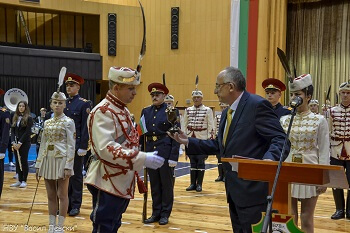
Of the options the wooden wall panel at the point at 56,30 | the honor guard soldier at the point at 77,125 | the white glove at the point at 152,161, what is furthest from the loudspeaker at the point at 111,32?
the white glove at the point at 152,161

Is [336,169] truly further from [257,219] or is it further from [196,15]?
[196,15]

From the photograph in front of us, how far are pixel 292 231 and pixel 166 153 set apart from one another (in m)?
3.36

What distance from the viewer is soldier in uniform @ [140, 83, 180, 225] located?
19.0ft

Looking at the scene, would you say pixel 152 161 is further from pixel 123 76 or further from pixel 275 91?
pixel 275 91

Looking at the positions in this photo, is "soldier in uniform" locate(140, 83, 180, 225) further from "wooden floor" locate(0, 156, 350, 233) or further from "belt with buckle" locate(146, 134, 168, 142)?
"wooden floor" locate(0, 156, 350, 233)

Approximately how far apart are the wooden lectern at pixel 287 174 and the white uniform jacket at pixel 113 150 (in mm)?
712

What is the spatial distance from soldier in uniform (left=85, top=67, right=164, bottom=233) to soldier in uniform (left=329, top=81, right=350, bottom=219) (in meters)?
3.91

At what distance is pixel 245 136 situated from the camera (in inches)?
121

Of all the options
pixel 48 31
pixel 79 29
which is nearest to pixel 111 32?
pixel 79 29

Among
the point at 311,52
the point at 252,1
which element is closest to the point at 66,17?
the point at 252,1

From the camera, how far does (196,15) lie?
1786cm

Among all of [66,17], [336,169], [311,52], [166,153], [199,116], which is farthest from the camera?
[66,17]

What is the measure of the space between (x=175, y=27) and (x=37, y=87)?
6.30m

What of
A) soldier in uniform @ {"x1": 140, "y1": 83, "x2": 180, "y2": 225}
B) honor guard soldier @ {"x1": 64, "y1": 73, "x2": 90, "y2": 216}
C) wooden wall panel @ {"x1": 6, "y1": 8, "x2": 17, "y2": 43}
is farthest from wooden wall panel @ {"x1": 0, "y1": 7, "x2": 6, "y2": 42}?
soldier in uniform @ {"x1": 140, "y1": 83, "x2": 180, "y2": 225}
